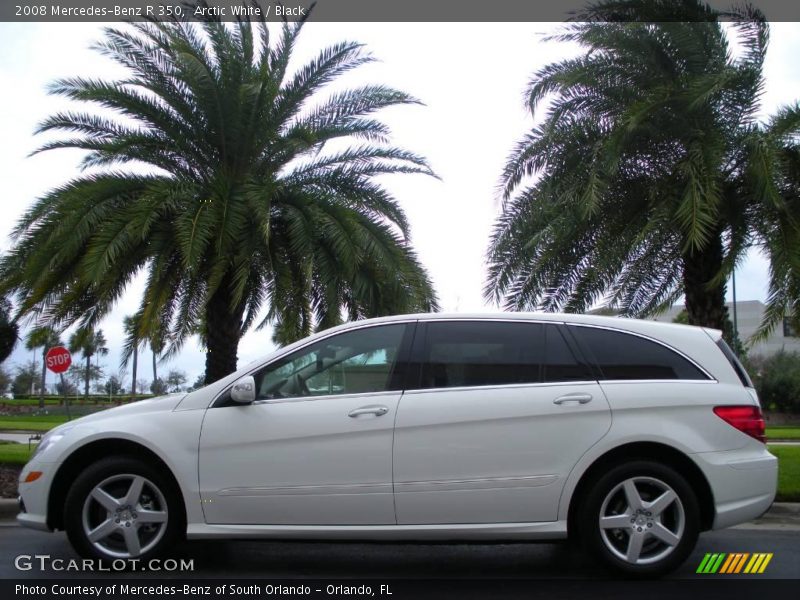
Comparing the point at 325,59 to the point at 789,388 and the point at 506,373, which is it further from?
the point at 789,388

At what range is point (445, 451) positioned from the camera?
5422 mm

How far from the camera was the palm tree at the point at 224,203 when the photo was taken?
10930mm

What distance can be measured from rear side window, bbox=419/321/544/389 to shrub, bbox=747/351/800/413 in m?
42.8

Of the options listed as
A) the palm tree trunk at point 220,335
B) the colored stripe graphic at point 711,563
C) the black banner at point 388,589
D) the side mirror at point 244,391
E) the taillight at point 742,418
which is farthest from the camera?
the palm tree trunk at point 220,335

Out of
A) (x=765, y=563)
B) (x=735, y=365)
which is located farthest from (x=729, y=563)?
(x=735, y=365)

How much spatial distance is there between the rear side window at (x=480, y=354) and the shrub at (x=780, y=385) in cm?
4279

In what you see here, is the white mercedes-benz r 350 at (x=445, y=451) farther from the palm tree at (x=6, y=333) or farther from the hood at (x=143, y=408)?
the palm tree at (x=6, y=333)

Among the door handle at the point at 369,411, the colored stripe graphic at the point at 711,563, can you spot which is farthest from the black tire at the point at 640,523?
the door handle at the point at 369,411

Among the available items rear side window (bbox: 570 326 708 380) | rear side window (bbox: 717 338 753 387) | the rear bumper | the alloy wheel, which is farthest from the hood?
rear side window (bbox: 717 338 753 387)

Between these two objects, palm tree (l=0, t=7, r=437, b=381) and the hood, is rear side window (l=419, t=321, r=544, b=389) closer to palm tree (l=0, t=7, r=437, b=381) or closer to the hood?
the hood

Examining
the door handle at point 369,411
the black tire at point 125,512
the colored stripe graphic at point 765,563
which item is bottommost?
the colored stripe graphic at point 765,563

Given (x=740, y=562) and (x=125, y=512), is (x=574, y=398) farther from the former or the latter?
(x=125, y=512)

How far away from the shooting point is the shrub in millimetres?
45031

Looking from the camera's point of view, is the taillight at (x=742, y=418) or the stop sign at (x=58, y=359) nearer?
the taillight at (x=742, y=418)
